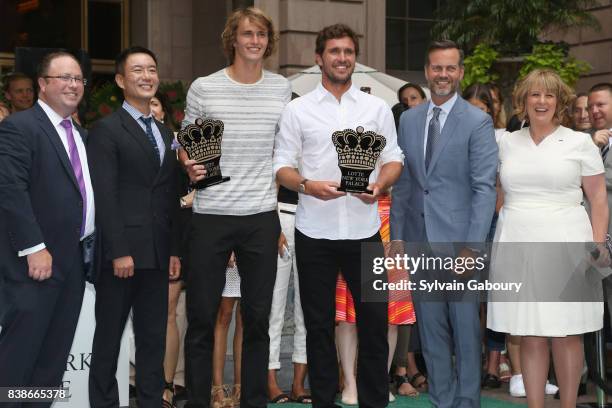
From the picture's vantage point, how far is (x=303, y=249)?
21.6 feet

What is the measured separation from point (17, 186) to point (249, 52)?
5.62 ft

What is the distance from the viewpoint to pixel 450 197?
21.6ft

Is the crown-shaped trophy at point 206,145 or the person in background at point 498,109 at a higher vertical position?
the person in background at point 498,109

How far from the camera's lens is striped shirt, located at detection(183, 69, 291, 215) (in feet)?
21.0

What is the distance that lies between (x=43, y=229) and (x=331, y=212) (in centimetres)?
181

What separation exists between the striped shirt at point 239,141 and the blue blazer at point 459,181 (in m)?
1.03

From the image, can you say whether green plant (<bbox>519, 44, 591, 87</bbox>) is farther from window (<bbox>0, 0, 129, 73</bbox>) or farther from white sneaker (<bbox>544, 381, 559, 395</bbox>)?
white sneaker (<bbox>544, 381, 559, 395</bbox>)

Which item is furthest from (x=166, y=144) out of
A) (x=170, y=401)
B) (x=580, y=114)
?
(x=580, y=114)

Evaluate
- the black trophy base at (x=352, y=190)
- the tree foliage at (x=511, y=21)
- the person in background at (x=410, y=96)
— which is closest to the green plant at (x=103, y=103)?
the person in background at (x=410, y=96)

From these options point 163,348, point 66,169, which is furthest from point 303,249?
point 66,169

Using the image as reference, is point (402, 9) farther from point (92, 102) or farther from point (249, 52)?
point (249, 52)

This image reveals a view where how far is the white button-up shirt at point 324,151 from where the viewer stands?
6508mm

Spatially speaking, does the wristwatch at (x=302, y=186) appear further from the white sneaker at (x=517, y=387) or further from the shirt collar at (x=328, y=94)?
the white sneaker at (x=517, y=387)

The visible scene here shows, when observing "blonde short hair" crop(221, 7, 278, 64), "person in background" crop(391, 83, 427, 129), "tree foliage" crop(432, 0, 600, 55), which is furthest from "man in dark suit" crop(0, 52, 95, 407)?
"tree foliage" crop(432, 0, 600, 55)
